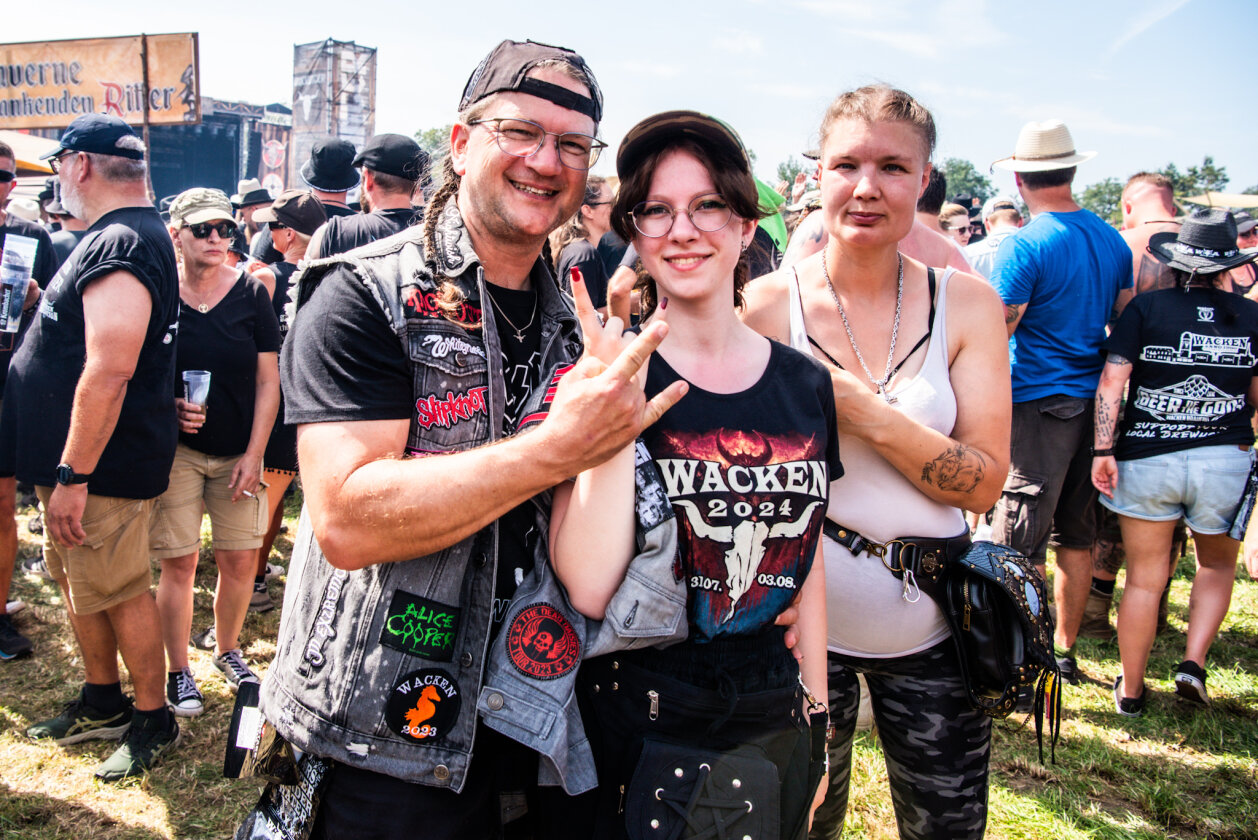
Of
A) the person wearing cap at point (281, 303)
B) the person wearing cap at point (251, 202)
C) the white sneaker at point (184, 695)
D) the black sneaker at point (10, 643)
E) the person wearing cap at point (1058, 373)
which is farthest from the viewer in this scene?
the person wearing cap at point (251, 202)

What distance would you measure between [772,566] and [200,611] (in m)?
4.68

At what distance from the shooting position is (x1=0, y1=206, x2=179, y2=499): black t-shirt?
3314 millimetres

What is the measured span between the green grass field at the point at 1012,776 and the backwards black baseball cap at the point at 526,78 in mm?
2880

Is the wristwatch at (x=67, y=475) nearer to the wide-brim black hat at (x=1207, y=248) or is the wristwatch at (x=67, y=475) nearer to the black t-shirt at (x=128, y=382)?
the black t-shirt at (x=128, y=382)

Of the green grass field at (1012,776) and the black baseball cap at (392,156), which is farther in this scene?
the black baseball cap at (392,156)

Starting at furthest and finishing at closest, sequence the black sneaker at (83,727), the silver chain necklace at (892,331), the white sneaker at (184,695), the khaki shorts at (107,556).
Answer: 1. the white sneaker at (184,695)
2. the black sneaker at (83,727)
3. the khaki shorts at (107,556)
4. the silver chain necklace at (892,331)

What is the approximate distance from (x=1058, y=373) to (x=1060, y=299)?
410 mm

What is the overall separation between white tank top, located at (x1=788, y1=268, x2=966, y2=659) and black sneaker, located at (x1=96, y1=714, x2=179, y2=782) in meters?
3.07

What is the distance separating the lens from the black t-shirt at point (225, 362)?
4.11 m

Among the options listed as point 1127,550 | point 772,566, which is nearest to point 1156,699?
point 1127,550

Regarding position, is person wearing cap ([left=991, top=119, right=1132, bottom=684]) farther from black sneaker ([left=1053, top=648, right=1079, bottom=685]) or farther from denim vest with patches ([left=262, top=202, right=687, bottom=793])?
denim vest with patches ([left=262, top=202, right=687, bottom=793])

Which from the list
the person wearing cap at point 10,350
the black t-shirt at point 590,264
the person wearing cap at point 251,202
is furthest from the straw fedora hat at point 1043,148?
the person wearing cap at point 251,202

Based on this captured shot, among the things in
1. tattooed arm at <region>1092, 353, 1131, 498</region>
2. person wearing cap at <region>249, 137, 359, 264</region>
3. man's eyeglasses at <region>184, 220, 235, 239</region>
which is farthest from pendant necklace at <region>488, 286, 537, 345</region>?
person wearing cap at <region>249, 137, 359, 264</region>

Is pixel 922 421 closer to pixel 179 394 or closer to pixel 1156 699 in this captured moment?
pixel 1156 699
